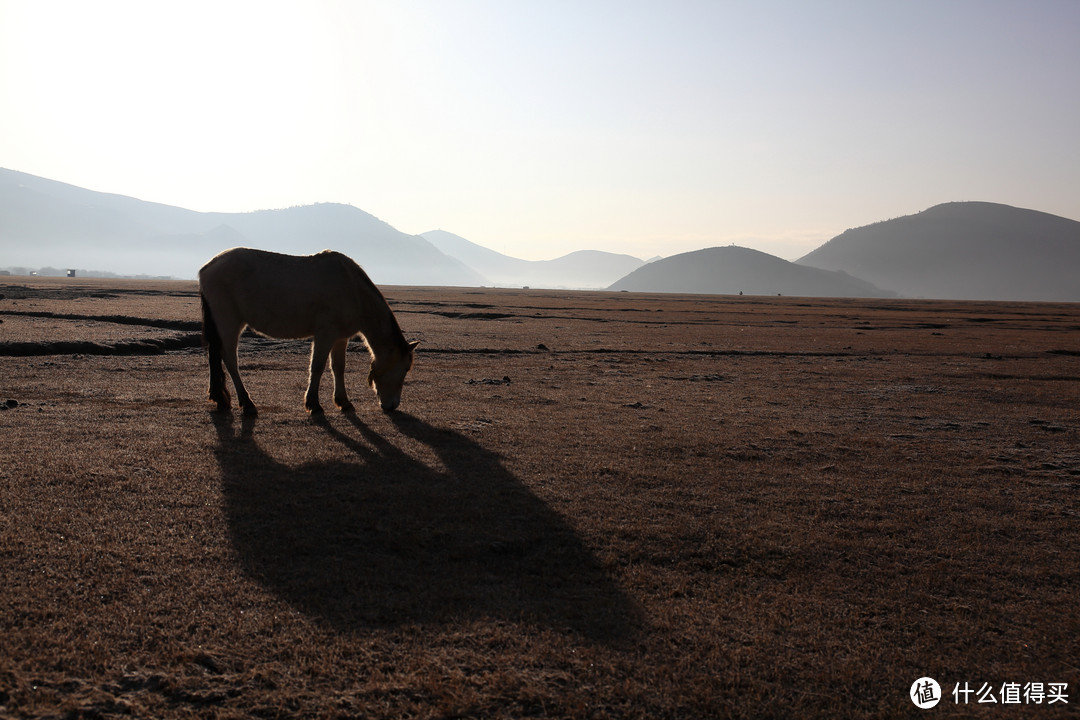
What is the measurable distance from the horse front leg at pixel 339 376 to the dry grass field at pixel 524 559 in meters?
0.37

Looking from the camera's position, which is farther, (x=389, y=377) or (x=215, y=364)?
(x=389, y=377)

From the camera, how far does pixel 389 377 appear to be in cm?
923

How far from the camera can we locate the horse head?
920cm

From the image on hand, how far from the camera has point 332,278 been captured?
29.2 ft

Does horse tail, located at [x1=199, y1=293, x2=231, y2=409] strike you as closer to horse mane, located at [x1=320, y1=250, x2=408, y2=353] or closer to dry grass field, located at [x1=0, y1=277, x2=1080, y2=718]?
dry grass field, located at [x1=0, y1=277, x2=1080, y2=718]

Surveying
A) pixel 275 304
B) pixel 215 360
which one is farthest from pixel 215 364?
pixel 275 304

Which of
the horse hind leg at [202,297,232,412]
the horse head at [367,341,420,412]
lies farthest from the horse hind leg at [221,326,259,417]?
the horse head at [367,341,420,412]

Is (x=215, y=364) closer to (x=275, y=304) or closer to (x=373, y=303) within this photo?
(x=275, y=304)

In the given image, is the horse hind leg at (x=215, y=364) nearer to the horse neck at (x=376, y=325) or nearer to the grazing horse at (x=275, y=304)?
the grazing horse at (x=275, y=304)

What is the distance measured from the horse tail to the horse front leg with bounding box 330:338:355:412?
1380 mm

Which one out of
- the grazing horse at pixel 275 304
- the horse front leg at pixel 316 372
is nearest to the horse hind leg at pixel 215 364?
the grazing horse at pixel 275 304

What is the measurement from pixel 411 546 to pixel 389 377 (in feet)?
16.1

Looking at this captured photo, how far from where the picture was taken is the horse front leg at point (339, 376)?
30.3ft

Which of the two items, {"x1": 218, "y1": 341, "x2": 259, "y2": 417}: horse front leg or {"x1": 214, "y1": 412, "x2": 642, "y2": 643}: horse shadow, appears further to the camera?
{"x1": 218, "y1": 341, "x2": 259, "y2": 417}: horse front leg
